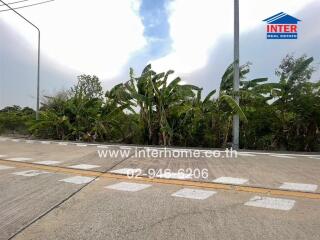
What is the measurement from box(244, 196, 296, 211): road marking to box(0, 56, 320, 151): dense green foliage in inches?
343

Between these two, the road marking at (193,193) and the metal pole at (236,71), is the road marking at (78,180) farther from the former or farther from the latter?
the metal pole at (236,71)

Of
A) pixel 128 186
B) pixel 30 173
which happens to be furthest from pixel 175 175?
pixel 30 173

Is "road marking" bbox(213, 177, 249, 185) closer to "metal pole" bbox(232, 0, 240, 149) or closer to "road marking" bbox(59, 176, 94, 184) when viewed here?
"road marking" bbox(59, 176, 94, 184)

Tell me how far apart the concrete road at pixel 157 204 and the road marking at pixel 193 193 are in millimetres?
18

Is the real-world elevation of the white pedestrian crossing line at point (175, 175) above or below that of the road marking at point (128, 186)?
above

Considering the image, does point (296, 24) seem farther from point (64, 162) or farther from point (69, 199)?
point (69, 199)

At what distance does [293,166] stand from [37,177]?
21.7 ft

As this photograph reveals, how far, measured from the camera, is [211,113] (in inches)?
661

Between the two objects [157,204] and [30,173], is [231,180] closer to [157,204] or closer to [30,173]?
[157,204]

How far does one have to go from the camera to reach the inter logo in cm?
1634

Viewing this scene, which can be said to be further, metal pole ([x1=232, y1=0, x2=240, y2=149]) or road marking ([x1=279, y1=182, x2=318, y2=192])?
metal pole ([x1=232, y1=0, x2=240, y2=149])

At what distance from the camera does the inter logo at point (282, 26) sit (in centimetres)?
1634

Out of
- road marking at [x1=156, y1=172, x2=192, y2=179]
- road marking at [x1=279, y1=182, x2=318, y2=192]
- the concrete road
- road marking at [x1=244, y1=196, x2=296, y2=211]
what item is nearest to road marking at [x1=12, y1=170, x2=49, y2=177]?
the concrete road

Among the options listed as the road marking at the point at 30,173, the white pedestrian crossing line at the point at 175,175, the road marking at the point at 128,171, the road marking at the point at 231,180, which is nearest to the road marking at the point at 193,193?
the road marking at the point at 231,180
